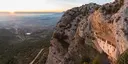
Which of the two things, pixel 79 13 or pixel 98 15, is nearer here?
pixel 98 15

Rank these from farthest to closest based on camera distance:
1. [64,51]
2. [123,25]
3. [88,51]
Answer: [64,51] → [88,51] → [123,25]

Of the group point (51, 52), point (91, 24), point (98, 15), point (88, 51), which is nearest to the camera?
point (98, 15)

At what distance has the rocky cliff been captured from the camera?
2770 cm

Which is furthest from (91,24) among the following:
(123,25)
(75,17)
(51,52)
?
(51,52)

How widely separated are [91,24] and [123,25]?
14654 millimetres

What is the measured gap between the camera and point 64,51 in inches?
2347

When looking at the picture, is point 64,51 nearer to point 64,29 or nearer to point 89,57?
point 64,29

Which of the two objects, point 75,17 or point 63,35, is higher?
point 75,17

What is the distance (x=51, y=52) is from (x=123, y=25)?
38.4 metres

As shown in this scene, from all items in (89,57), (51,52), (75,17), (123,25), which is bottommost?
(51,52)

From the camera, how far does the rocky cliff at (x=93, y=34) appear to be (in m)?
27.7

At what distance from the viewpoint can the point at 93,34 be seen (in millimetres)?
40312

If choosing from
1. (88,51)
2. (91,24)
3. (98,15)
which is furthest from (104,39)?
(88,51)

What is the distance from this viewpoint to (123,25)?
86.9 feet
